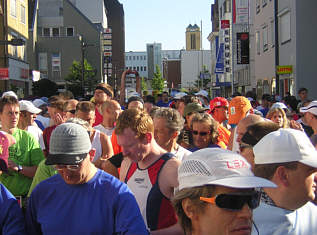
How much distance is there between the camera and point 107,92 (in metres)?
9.66

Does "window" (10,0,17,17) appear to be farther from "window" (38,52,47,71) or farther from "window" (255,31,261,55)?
"window" (38,52,47,71)

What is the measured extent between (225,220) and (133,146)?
170cm

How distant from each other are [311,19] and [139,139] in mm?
25128

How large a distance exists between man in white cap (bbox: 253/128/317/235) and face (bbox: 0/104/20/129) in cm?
367

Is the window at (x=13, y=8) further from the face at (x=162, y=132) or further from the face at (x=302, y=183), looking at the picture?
the face at (x=302, y=183)

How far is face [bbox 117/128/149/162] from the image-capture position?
13.0 ft

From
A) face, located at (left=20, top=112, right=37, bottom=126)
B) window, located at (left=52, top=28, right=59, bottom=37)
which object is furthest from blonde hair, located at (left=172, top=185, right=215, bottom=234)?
window, located at (left=52, top=28, right=59, bottom=37)

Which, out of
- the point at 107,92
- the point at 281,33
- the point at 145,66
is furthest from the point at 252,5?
the point at 145,66

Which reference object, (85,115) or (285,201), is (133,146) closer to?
(285,201)

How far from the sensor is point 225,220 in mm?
2379

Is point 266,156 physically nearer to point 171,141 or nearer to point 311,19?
point 171,141

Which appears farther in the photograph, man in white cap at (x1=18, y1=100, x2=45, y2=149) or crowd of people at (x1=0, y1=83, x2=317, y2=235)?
man in white cap at (x1=18, y1=100, x2=45, y2=149)

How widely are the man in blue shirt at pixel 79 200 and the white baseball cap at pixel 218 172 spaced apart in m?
0.89

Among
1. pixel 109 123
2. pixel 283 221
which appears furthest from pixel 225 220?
pixel 109 123
